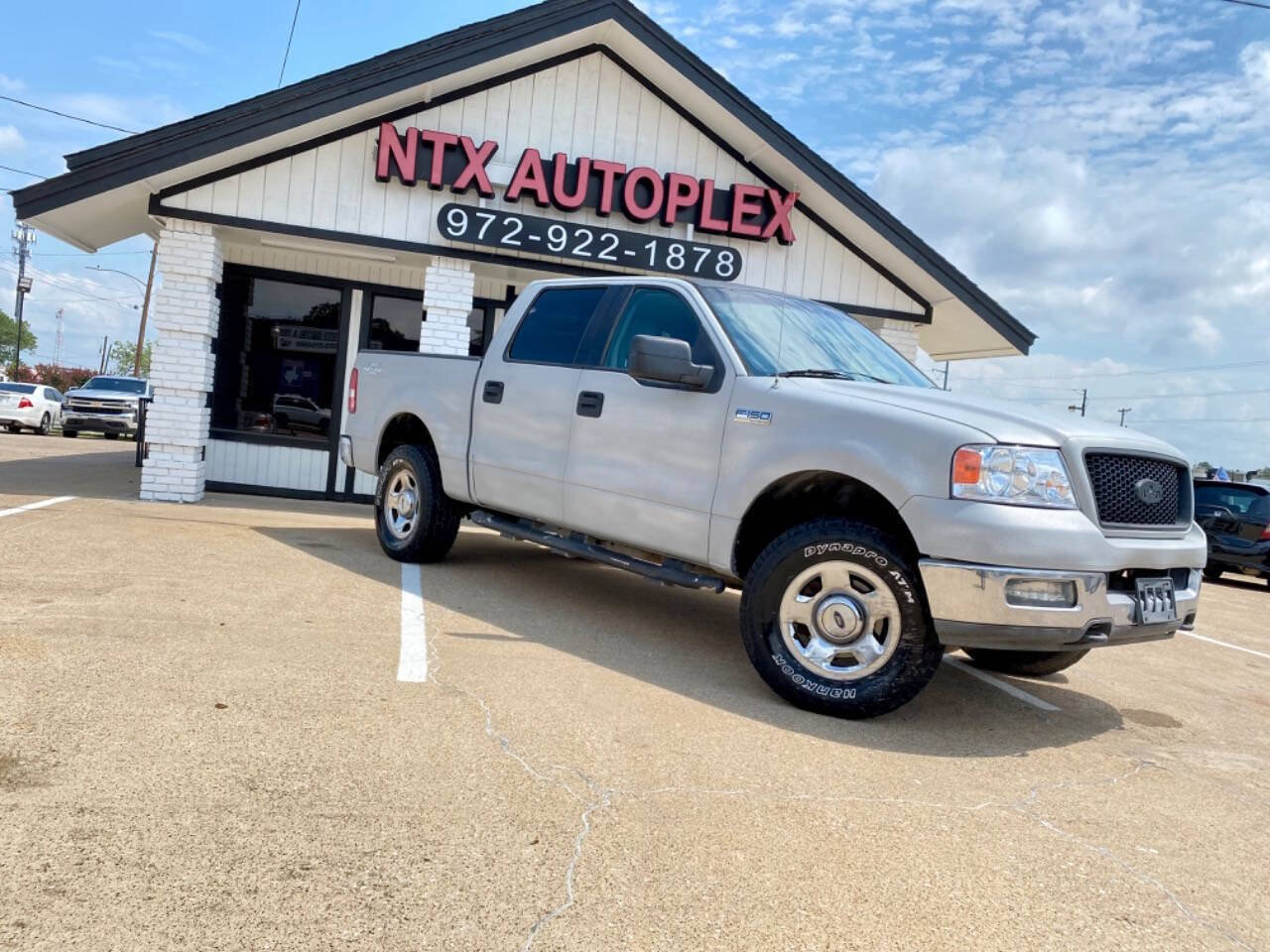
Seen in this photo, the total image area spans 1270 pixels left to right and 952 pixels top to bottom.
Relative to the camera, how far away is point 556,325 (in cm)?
616

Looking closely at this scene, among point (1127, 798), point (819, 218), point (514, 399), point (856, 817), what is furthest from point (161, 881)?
point (819, 218)

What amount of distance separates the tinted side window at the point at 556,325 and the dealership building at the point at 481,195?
156 inches

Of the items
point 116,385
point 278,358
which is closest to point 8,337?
point 116,385

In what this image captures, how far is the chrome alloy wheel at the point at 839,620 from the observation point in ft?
13.7

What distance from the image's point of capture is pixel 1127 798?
368 cm

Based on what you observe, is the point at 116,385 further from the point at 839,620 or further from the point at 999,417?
the point at 999,417

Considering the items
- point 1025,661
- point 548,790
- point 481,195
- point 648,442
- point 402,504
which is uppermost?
point 481,195

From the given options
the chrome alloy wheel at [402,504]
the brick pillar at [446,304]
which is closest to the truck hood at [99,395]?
the brick pillar at [446,304]

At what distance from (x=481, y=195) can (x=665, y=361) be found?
607 centimetres

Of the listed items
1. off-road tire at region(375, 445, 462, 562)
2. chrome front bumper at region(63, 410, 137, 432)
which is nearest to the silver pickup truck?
off-road tire at region(375, 445, 462, 562)

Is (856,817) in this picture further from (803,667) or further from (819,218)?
(819,218)

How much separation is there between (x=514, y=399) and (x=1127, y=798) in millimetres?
3950

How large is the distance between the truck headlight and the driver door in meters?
1.27

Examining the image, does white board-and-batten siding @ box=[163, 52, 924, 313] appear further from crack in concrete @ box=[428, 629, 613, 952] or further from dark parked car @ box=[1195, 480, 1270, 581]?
dark parked car @ box=[1195, 480, 1270, 581]
